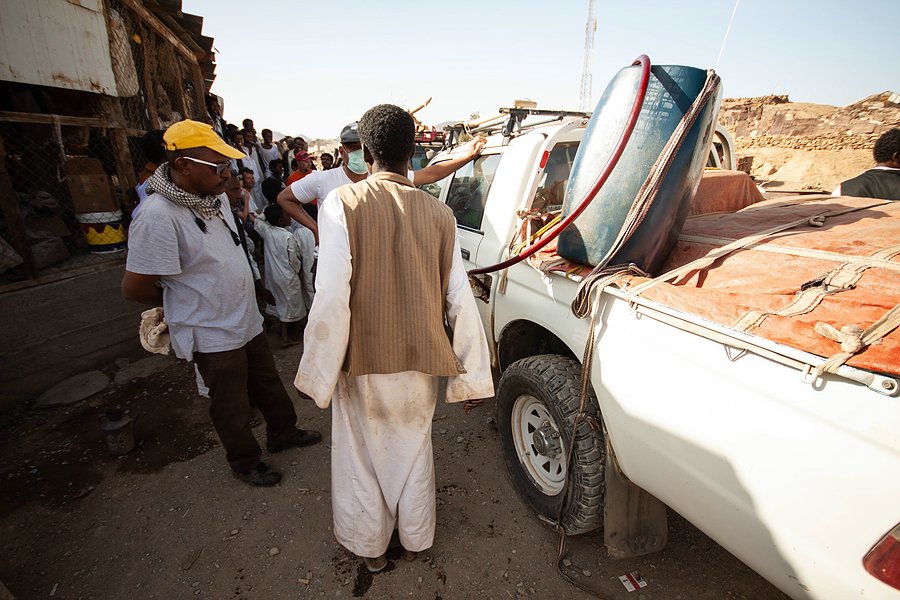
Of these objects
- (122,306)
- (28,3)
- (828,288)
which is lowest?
(122,306)

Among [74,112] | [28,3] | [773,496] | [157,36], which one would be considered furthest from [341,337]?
[157,36]

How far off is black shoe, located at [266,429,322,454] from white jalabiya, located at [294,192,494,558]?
1.01 meters

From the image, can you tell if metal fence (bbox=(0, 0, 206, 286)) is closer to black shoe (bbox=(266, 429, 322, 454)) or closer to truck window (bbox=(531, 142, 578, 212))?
black shoe (bbox=(266, 429, 322, 454))

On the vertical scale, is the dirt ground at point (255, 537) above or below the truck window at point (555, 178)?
below

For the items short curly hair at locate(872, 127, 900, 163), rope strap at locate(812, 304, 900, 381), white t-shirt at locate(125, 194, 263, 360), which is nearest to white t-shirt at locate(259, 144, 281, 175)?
white t-shirt at locate(125, 194, 263, 360)

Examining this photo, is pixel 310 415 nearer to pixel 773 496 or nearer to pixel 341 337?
pixel 341 337

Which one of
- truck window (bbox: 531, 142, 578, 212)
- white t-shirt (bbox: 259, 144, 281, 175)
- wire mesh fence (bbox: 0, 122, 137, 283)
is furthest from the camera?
white t-shirt (bbox: 259, 144, 281, 175)

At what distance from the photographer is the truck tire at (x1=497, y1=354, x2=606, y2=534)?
6.21 feet

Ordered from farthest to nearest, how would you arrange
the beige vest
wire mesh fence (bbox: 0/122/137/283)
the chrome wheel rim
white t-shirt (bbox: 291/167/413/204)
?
1. wire mesh fence (bbox: 0/122/137/283)
2. white t-shirt (bbox: 291/167/413/204)
3. the chrome wheel rim
4. the beige vest

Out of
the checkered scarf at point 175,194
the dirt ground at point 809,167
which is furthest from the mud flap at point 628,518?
the dirt ground at point 809,167

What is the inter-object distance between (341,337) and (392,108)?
0.88 meters

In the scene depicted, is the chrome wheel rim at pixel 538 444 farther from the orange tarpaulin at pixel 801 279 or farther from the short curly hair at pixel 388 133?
the short curly hair at pixel 388 133

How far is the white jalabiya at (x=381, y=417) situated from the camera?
1.60 meters

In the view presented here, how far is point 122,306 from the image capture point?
4.11m
